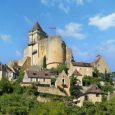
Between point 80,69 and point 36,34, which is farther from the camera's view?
point 36,34

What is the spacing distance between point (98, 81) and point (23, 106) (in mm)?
18829

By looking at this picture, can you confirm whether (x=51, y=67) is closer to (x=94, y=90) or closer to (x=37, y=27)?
(x=37, y=27)

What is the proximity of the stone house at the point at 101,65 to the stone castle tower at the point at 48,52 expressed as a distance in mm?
4577

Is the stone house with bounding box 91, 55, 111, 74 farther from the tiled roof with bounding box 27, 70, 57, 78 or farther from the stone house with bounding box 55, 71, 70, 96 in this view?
the stone house with bounding box 55, 71, 70, 96

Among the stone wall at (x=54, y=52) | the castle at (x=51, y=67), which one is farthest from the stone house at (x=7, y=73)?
the stone wall at (x=54, y=52)

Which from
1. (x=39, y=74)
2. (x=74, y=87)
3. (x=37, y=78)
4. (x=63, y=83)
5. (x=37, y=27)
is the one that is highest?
(x=37, y=27)

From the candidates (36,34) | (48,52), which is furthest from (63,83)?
(36,34)

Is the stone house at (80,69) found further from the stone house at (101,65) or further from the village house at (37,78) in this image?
the village house at (37,78)

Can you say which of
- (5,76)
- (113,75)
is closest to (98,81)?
(113,75)

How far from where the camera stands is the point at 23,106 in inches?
3455

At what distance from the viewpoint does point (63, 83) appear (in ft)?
320

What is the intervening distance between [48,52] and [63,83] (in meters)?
15.3

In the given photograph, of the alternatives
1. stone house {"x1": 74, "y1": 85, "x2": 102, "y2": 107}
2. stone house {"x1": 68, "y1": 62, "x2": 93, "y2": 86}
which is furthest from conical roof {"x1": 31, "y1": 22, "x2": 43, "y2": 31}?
stone house {"x1": 74, "y1": 85, "x2": 102, "y2": 107}

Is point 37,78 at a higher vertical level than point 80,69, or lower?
lower
